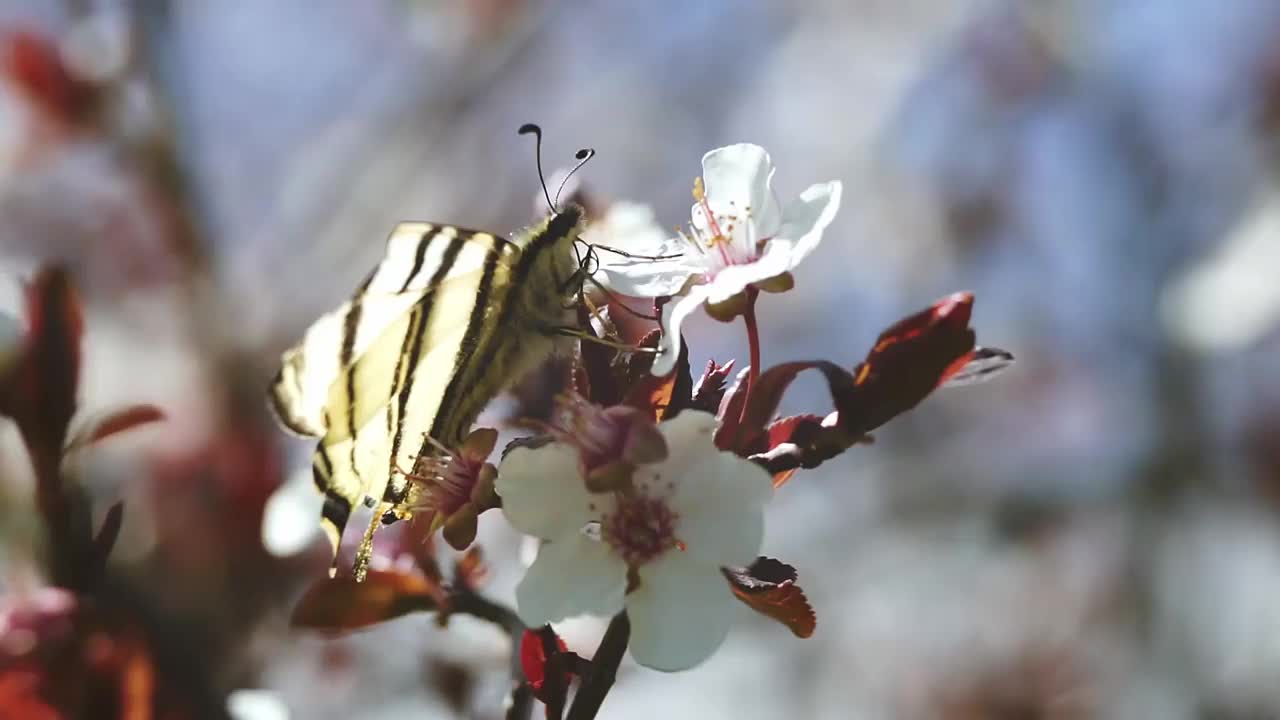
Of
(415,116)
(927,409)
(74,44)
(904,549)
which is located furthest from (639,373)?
(927,409)

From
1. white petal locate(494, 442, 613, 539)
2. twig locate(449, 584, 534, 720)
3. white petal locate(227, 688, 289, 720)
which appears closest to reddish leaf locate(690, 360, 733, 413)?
white petal locate(494, 442, 613, 539)

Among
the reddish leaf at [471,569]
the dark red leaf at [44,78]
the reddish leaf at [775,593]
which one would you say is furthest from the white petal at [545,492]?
the dark red leaf at [44,78]

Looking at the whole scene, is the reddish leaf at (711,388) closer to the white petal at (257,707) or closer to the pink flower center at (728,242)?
the pink flower center at (728,242)

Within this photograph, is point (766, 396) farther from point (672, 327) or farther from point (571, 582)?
point (571, 582)

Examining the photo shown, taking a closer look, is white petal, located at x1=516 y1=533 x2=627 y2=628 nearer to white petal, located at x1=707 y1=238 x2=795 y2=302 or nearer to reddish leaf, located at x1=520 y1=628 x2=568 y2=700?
reddish leaf, located at x1=520 y1=628 x2=568 y2=700

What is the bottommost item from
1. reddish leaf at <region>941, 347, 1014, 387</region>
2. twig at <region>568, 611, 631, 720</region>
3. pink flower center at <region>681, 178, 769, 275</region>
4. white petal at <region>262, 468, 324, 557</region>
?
twig at <region>568, 611, 631, 720</region>

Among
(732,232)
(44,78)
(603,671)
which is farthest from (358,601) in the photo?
(44,78)
